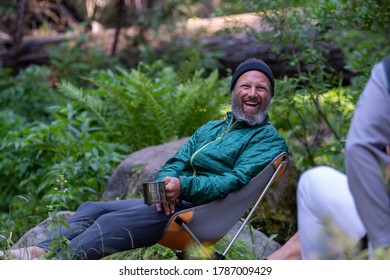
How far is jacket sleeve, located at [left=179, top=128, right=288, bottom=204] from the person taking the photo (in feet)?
14.9

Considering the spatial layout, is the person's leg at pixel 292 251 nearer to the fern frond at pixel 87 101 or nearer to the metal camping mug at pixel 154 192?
the metal camping mug at pixel 154 192

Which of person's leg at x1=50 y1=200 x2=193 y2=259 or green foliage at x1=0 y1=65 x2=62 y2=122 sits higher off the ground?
person's leg at x1=50 y1=200 x2=193 y2=259

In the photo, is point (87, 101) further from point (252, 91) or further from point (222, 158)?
point (222, 158)

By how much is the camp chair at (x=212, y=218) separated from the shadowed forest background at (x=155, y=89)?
885 mm

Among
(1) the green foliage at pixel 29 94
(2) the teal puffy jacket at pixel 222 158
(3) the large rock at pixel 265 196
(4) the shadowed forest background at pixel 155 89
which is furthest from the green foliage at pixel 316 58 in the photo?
(1) the green foliage at pixel 29 94

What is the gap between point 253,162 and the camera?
4684 millimetres

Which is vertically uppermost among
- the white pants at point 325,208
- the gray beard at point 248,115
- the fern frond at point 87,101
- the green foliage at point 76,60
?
the white pants at point 325,208

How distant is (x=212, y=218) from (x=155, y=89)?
4.04 metres

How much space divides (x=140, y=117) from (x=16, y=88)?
3.63m

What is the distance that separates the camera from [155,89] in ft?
27.9

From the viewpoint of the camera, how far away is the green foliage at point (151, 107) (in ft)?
27.2

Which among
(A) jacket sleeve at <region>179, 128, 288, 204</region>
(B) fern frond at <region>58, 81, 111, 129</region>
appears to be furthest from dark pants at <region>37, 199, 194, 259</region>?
(B) fern frond at <region>58, 81, 111, 129</region>

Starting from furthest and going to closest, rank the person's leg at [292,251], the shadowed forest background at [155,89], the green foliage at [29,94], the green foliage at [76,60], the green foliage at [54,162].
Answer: the green foliage at [76,60] < the green foliage at [29,94] < the green foliage at [54,162] < the shadowed forest background at [155,89] < the person's leg at [292,251]

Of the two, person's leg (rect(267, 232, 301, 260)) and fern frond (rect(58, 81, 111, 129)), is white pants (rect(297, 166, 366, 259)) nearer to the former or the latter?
person's leg (rect(267, 232, 301, 260))
